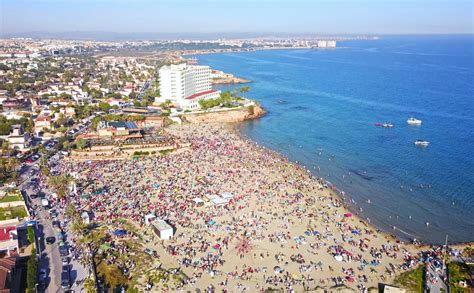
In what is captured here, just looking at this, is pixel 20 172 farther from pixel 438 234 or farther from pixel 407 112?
pixel 407 112

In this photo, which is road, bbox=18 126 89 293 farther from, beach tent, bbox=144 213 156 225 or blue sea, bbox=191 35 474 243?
blue sea, bbox=191 35 474 243

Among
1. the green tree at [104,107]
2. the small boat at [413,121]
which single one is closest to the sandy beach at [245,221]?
the green tree at [104,107]

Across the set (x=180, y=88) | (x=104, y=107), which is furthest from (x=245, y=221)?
(x=180, y=88)

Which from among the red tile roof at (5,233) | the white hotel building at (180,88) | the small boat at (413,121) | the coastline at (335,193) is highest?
the white hotel building at (180,88)

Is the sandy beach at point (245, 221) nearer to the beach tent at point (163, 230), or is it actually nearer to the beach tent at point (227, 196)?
the beach tent at point (163, 230)

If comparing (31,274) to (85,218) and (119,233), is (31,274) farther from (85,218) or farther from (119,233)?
(85,218)

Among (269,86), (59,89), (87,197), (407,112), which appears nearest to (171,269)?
(87,197)

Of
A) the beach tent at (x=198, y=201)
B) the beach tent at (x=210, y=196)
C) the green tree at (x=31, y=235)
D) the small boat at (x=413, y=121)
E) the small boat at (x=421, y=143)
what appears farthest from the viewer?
the small boat at (x=413, y=121)
